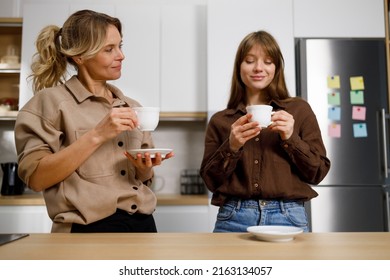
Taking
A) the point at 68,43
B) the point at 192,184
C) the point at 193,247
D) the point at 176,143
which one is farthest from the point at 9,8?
the point at 193,247

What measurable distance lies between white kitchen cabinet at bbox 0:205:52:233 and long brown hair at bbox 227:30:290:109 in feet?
5.26

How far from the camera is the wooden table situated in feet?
2.57

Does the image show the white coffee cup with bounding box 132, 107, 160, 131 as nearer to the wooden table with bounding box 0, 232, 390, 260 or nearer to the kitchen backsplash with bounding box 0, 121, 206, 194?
the wooden table with bounding box 0, 232, 390, 260

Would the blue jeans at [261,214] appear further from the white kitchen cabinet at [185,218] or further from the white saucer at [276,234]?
the white kitchen cabinet at [185,218]

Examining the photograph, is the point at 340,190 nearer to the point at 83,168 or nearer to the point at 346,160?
the point at 346,160

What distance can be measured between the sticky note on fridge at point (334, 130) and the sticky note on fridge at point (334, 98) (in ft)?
0.47

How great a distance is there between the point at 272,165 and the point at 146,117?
1.55ft

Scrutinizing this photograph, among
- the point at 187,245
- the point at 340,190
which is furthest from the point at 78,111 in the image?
the point at 340,190

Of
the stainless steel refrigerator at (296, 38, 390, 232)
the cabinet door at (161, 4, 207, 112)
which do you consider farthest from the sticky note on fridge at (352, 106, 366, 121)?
the cabinet door at (161, 4, 207, 112)

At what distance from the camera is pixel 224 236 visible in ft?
3.34

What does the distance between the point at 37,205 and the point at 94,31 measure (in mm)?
1629

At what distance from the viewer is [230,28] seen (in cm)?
272

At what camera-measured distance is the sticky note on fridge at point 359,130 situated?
2.58m

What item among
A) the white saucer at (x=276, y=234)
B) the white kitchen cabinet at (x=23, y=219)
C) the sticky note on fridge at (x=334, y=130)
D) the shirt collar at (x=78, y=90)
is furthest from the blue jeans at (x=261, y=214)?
the white kitchen cabinet at (x=23, y=219)
